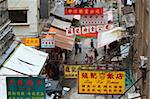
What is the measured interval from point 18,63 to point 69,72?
4234mm

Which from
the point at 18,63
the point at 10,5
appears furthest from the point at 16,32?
the point at 18,63

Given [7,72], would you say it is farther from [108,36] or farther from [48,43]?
[48,43]

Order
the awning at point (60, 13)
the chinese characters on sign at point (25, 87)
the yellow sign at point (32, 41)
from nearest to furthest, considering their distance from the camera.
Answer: the chinese characters on sign at point (25, 87)
the yellow sign at point (32, 41)
the awning at point (60, 13)

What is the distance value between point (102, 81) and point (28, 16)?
1469 centimetres

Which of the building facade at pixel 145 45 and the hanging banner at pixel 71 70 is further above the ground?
the building facade at pixel 145 45

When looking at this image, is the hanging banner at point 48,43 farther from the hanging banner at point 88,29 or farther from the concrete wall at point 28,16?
the concrete wall at point 28,16

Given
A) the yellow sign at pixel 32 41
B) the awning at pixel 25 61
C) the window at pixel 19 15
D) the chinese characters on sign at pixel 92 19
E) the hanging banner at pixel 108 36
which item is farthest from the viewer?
the chinese characters on sign at pixel 92 19

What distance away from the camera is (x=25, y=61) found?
25.0 metres

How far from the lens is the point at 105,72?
21.3 m

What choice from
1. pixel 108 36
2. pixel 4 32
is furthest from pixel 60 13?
pixel 4 32

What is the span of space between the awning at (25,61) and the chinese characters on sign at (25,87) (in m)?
1.18

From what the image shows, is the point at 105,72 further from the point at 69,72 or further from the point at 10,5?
the point at 10,5

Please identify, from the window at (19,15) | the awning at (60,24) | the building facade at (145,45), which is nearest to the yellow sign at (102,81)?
the building facade at (145,45)

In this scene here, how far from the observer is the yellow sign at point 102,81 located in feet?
69.8
